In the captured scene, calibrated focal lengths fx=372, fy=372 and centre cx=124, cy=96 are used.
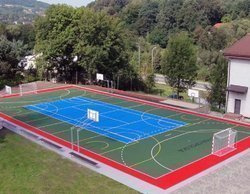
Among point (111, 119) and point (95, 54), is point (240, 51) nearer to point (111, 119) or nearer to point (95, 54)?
point (111, 119)

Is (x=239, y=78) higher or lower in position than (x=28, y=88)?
higher

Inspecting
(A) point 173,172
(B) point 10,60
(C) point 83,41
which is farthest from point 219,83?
(B) point 10,60

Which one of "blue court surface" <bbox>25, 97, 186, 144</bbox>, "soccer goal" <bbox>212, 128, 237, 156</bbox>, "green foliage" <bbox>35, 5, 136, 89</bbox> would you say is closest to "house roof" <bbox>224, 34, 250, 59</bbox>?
"blue court surface" <bbox>25, 97, 186, 144</bbox>

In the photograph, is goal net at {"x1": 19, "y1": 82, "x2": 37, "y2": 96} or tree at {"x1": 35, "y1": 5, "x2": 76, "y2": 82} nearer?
goal net at {"x1": 19, "y1": 82, "x2": 37, "y2": 96}

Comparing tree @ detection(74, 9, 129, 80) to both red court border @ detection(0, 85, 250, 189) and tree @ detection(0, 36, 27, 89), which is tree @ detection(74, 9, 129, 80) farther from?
red court border @ detection(0, 85, 250, 189)

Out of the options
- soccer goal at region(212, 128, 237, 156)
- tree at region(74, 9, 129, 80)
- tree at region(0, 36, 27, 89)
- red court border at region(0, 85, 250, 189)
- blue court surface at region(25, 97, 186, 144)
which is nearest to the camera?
red court border at region(0, 85, 250, 189)
